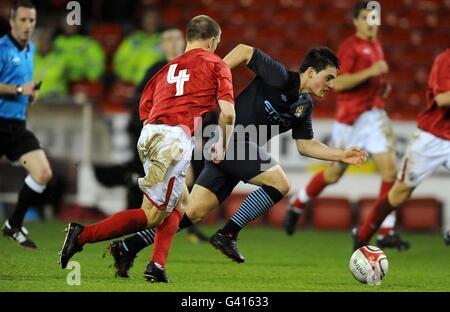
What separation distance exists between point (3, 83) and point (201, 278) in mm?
2981

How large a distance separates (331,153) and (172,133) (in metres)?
1.30

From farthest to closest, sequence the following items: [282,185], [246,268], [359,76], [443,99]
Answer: [359,76] < [443,99] < [246,268] < [282,185]

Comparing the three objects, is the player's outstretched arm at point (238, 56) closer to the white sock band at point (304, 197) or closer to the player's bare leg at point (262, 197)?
the player's bare leg at point (262, 197)

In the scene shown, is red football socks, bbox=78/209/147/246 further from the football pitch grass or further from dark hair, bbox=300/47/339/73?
dark hair, bbox=300/47/339/73

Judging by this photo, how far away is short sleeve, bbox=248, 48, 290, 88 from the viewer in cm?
699

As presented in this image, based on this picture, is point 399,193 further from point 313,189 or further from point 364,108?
point 313,189

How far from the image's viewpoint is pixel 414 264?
27.1 ft

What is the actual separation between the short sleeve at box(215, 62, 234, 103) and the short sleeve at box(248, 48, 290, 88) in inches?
30.9

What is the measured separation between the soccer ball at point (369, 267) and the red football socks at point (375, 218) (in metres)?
1.79

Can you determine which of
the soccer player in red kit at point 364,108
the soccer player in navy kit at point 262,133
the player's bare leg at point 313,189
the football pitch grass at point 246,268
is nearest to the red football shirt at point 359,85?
the soccer player in red kit at point 364,108

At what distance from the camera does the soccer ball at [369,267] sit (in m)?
6.61

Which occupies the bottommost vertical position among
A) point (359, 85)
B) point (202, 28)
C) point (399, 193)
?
point (399, 193)

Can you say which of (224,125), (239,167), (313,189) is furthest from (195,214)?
(313,189)

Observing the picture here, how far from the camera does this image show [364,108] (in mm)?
9914
